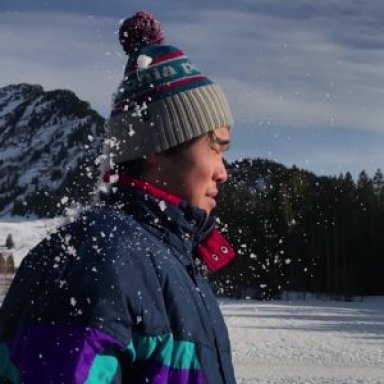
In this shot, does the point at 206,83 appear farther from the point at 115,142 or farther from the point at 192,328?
the point at 192,328

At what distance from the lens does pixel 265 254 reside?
45.2m

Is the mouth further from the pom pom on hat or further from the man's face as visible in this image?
the pom pom on hat

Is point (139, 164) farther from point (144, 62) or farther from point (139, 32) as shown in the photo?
point (139, 32)

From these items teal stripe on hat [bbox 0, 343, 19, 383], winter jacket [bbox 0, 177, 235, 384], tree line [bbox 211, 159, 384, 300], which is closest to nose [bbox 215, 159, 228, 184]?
winter jacket [bbox 0, 177, 235, 384]

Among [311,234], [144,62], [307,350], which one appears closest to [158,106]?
[144,62]

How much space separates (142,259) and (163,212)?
0.19m

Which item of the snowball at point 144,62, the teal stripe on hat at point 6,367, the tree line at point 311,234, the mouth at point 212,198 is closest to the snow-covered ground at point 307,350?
the mouth at point 212,198

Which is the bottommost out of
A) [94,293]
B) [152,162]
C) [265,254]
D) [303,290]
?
[303,290]

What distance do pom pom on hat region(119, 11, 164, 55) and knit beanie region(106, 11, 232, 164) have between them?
65mm

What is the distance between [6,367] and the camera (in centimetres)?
130

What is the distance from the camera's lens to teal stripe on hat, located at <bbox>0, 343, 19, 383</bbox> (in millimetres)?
1276

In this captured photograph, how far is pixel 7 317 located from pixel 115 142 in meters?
0.51

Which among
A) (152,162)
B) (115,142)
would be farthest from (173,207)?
(115,142)

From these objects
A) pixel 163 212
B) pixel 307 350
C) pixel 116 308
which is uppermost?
pixel 163 212
